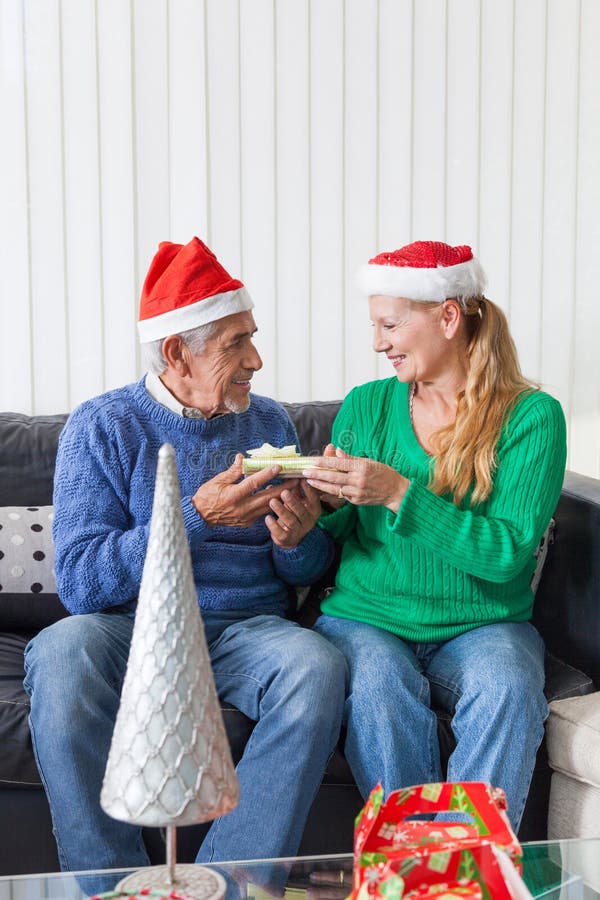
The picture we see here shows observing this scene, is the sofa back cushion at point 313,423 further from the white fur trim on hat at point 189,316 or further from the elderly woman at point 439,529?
the white fur trim on hat at point 189,316

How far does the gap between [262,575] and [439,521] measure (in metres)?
0.43

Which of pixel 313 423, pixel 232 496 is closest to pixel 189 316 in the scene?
pixel 232 496

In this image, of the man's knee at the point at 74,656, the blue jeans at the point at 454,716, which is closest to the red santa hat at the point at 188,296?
the man's knee at the point at 74,656

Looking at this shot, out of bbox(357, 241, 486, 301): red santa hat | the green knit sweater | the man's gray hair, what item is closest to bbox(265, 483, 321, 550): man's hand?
the green knit sweater

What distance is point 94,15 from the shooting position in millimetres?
2779

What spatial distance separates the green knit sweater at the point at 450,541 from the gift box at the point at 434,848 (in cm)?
78

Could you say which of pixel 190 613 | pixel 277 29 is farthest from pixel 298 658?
pixel 277 29

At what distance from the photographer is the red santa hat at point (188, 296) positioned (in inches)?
80.4

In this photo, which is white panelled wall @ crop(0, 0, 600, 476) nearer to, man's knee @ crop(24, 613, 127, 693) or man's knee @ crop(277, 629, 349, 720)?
man's knee @ crop(24, 613, 127, 693)

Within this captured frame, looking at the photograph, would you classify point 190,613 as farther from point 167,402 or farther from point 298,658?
point 167,402

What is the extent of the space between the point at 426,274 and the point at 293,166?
1028 mm

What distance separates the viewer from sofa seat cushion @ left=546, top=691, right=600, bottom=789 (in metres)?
1.79

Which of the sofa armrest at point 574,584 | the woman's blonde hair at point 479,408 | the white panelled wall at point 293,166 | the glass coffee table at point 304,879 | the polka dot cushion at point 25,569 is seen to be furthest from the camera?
the white panelled wall at point 293,166

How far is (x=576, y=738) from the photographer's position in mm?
1831
